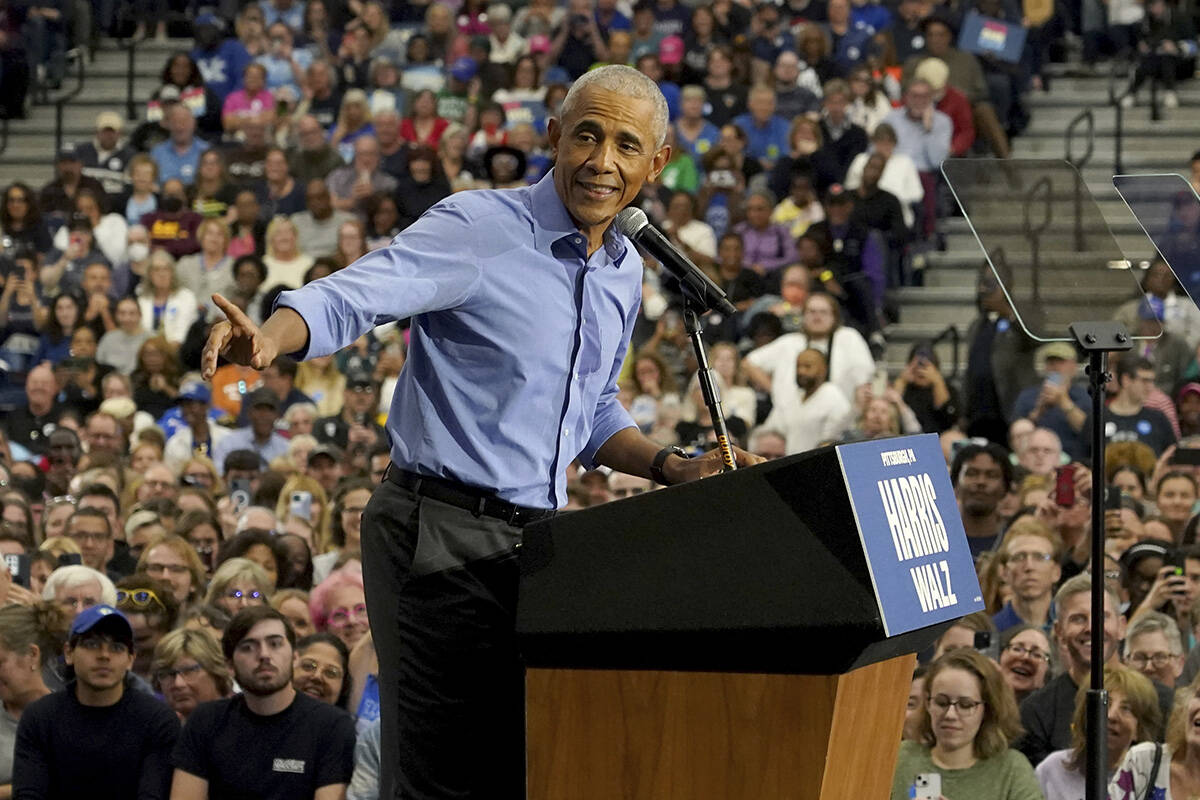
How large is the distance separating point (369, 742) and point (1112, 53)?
11.5 m

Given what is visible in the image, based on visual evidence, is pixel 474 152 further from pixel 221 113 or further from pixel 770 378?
pixel 770 378

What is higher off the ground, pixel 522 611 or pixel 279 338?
pixel 279 338

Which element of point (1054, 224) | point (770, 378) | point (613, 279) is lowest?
point (613, 279)

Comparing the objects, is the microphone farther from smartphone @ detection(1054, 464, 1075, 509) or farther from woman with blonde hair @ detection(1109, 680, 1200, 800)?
smartphone @ detection(1054, 464, 1075, 509)

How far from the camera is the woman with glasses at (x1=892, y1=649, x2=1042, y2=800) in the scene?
5598 millimetres

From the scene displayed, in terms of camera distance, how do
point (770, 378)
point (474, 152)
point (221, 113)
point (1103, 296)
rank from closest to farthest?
point (1103, 296)
point (770, 378)
point (474, 152)
point (221, 113)

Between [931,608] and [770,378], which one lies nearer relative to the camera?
[931,608]

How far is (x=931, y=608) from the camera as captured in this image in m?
2.88

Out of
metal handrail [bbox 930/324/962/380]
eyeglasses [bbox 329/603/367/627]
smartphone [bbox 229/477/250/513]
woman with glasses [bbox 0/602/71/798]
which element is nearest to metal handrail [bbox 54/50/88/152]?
smartphone [bbox 229/477/250/513]

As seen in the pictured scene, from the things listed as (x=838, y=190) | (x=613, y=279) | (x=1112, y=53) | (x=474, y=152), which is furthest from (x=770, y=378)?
(x=613, y=279)

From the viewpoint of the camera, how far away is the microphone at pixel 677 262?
320 centimetres

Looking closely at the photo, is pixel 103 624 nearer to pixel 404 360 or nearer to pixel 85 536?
pixel 404 360

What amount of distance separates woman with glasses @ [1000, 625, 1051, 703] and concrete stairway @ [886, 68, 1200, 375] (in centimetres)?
603

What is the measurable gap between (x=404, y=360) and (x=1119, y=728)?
2358 mm
